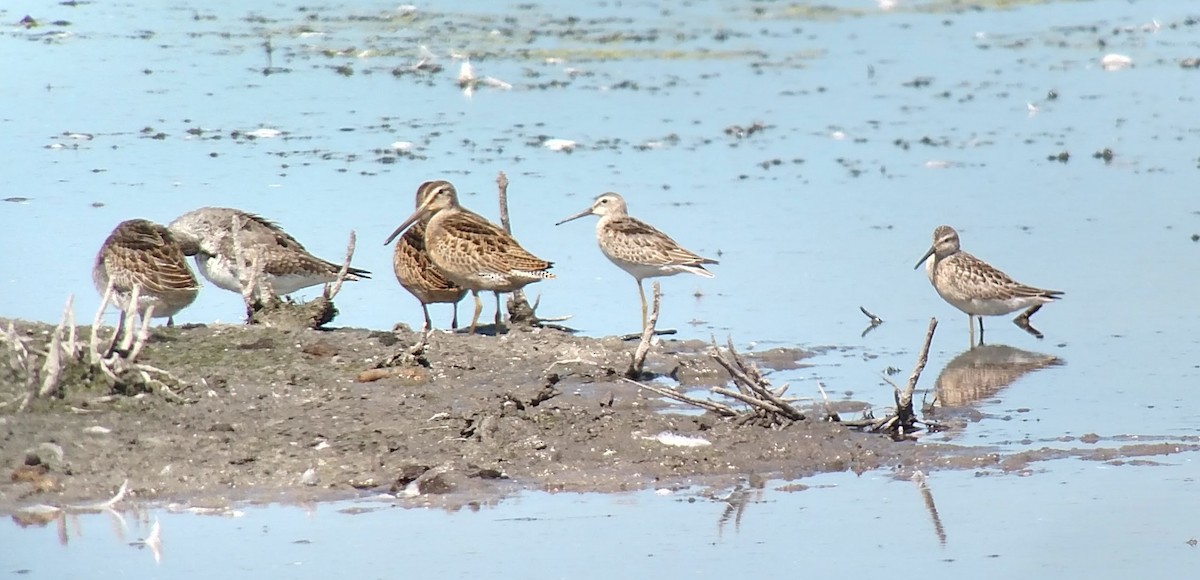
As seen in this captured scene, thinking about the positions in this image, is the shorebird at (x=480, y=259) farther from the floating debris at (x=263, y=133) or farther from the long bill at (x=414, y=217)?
the floating debris at (x=263, y=133)

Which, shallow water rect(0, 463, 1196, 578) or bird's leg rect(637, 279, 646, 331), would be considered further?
bird's leg rect(637, 279, 646, 331)

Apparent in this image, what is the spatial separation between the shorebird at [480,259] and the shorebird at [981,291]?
8.29 ft

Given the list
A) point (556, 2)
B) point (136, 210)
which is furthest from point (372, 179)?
point (556, 2)

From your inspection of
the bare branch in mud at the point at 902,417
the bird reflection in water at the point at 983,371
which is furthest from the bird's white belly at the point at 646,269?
the bare branch in mud at the point at 902,417

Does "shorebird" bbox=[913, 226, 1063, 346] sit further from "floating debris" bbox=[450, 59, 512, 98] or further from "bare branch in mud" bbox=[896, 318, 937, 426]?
"floating debris" bbox=[450, 59, 512, 98]

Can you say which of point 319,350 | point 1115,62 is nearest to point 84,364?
point 319,350

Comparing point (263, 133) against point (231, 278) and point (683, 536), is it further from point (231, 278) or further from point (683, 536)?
point (683, 536)

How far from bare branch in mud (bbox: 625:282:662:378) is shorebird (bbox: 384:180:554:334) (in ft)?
5.40

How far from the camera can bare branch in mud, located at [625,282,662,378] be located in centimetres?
921

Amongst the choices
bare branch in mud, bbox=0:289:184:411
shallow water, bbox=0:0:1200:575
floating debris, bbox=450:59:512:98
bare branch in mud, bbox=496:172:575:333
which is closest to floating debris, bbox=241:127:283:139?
shallow water, bbox=0:0:1200:575

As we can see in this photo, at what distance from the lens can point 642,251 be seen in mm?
12172

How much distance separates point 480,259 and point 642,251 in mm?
1402

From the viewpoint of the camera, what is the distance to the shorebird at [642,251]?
12109mm

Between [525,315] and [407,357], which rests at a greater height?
[407,357]
